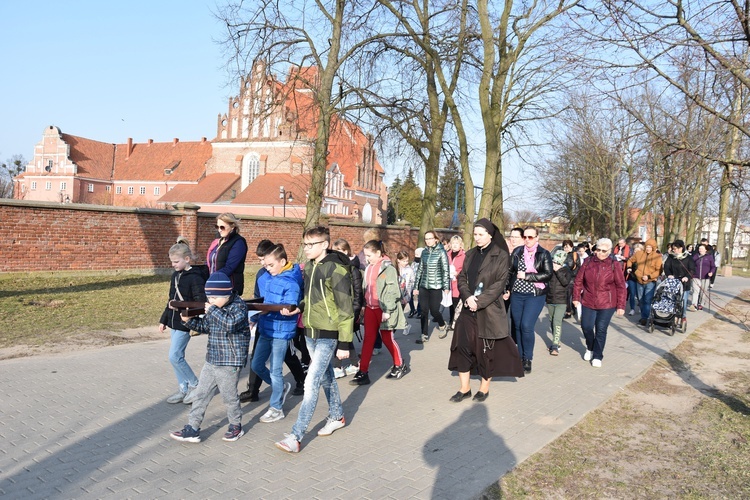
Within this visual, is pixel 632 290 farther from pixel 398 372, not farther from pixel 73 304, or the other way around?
pixel 73 304

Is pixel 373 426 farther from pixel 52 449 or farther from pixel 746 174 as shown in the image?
pixel 746 174

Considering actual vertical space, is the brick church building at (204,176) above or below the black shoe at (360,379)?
above

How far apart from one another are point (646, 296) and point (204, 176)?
75.4 metres

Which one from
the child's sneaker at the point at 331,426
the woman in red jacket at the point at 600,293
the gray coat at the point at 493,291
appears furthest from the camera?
the woman in red jacket at the point at 600,293

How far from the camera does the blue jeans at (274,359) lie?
5812 mm

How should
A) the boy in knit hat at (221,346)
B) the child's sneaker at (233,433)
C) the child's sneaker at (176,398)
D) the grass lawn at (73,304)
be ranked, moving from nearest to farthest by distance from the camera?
1. the boy in knit hat at (221,346)
2. the child's sneaker at (233,433)
3. the child's sneaker at (176,398)
4. the grass lawn at (73,304)

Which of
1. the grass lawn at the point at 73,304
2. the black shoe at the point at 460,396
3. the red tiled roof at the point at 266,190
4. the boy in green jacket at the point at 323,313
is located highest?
the red tiled roof at the point at 266,190

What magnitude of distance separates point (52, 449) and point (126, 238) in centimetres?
1490

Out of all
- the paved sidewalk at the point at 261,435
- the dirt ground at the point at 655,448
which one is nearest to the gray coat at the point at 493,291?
the paved sidewalk at the point at 261,435

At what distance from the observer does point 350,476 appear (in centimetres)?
454

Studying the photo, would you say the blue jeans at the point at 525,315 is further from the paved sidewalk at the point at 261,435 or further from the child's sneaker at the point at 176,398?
the child's sneaker at the point at 176,398

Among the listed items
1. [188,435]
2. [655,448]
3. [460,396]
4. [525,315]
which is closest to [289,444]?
[188,435]

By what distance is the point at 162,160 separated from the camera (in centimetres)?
9056

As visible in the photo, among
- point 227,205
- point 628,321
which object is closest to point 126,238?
point 628,321
